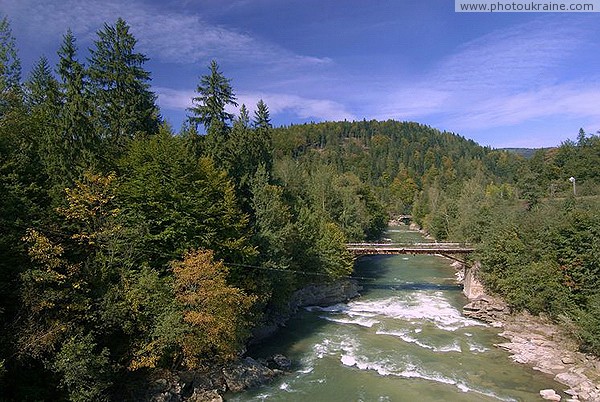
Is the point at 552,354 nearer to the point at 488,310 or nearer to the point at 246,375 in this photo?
the point at 488,310

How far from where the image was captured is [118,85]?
32062 mm

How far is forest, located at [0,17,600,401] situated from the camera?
17719mm

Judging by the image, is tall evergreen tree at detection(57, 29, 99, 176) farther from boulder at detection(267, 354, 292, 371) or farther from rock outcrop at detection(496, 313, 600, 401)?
rock outcrop at detection(496, 313, 600, 401)

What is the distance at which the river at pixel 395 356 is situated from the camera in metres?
22.0

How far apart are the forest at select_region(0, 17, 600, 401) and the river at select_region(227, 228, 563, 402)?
11.7 feet

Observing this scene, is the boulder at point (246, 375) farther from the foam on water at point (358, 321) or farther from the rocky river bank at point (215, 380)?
the foam on water at point (358, 321)

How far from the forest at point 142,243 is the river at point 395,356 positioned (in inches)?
141

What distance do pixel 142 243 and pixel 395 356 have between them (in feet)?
57.0

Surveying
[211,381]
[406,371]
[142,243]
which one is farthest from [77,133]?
[406,371]

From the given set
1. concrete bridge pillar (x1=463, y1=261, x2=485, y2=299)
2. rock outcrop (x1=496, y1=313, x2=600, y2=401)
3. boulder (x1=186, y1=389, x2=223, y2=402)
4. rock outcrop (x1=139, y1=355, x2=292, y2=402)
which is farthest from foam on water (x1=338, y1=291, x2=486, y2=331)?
boulder (x1=186, y1=389, x2=223, y2=402)

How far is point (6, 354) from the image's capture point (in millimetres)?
16453

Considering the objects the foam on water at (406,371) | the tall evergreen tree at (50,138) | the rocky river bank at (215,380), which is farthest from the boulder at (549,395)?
the tall evergreen tree at (50,138)

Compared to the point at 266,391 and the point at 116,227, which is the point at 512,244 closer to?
the point at 266,391

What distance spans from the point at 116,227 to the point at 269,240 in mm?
12470
